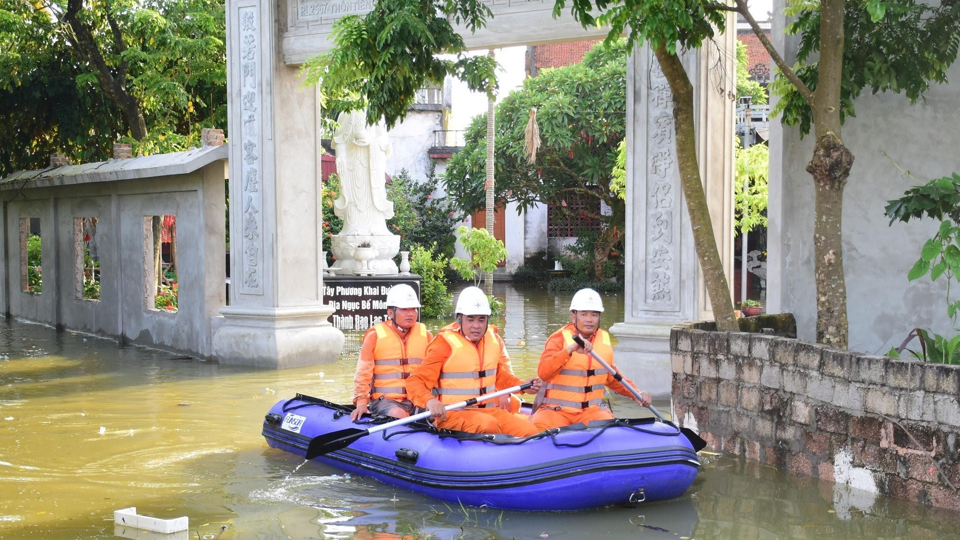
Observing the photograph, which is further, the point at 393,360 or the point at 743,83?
the point at 743,83

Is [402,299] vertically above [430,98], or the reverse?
[430,98]

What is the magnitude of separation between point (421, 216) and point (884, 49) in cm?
2431

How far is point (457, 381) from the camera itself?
7848 mm

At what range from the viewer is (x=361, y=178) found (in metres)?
19.4

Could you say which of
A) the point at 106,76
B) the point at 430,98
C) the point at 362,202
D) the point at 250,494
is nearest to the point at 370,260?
the point at 362,202

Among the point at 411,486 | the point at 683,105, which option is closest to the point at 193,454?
the point at 411,486

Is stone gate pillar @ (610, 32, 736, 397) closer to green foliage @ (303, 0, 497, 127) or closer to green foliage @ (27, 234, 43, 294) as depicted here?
green foliage @ (303, 0, 497, 127)

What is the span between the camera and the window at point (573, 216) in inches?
1228

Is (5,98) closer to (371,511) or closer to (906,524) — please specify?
(371,511)

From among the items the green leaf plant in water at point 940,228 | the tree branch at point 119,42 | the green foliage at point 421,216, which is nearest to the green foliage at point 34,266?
the tree branch at point 119,42

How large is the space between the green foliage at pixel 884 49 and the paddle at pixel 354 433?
369 cm

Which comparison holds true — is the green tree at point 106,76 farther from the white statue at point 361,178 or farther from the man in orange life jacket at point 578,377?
the man in orange life jacket at point 578,377

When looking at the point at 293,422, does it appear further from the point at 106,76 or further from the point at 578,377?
the point at 106,76

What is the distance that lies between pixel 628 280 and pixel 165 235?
17446 mm
